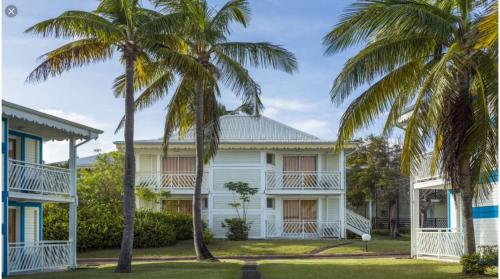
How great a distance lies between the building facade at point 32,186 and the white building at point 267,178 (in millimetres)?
14742

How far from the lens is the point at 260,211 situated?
132 ft

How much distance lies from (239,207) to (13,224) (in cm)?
1766

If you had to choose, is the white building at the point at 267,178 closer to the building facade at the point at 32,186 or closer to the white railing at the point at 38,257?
the building facade at the point at 32,186

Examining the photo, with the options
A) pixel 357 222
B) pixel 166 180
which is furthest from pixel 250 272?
pixel 357 222

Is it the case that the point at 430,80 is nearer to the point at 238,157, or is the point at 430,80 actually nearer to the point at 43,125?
the point at 43,125

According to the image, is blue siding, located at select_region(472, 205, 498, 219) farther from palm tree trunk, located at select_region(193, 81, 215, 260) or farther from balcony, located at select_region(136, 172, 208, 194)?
balcony, located at select_region(136, 172, 208, 194)

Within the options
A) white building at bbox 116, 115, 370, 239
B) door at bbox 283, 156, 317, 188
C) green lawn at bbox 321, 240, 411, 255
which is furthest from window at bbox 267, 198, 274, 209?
green lawn at bbox 321, 240, 411, 255

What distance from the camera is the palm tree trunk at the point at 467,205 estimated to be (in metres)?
17.3

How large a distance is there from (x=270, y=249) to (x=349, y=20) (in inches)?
709

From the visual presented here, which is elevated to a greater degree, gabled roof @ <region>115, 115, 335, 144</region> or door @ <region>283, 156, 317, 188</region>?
gabled roof @ <region>115, 115, 335, 144</region>

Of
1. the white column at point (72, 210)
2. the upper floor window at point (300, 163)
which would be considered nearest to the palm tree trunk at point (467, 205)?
the white column at point (72, 210)

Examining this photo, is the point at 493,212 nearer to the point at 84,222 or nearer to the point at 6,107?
the point at 6,107

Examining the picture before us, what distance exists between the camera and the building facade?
66.3ft

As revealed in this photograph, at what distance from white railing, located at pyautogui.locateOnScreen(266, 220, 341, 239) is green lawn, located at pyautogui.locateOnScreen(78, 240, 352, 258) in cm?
431
